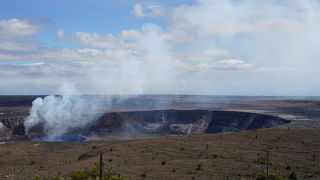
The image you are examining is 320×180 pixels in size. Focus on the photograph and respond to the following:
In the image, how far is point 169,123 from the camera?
87.2m

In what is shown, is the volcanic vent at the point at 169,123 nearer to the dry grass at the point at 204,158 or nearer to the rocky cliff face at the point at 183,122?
the rocky cliff face at the point at 183,122

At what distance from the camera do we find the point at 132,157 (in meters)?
32.2

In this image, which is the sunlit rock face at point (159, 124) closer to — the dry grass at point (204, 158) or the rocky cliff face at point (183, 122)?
the rocky cliff face at point (183, 122)

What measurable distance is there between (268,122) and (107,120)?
1361 inches

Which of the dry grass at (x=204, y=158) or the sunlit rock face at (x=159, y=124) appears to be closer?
the dry grass at (x=204, y=158)

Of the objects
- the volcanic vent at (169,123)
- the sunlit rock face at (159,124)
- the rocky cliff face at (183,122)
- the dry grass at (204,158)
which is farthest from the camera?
the rocky cliff face at (183,122)

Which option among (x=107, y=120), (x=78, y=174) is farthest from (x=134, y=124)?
(x=78, y=174)

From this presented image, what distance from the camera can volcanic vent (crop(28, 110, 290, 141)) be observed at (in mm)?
73938

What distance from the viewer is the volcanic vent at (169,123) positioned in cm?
7394

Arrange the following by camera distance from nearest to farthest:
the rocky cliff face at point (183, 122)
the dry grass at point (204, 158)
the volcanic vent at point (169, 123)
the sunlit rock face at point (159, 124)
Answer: the dry grass at point (204, 158) → the sunlit rock face at point (159, 124) → the volcanic vent at point (169, 123) → the rocky cliff face at point (183, 122)

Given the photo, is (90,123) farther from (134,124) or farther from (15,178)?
(15,178)

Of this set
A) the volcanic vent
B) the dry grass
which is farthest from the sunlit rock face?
the dry grass

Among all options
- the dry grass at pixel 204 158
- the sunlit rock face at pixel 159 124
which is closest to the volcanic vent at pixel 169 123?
the sunlit rock face at pixel 159 124

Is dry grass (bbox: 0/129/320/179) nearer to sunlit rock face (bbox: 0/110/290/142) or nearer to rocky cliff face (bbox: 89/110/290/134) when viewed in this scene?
sunlit rock face (bbox: 0/110/290/142)
